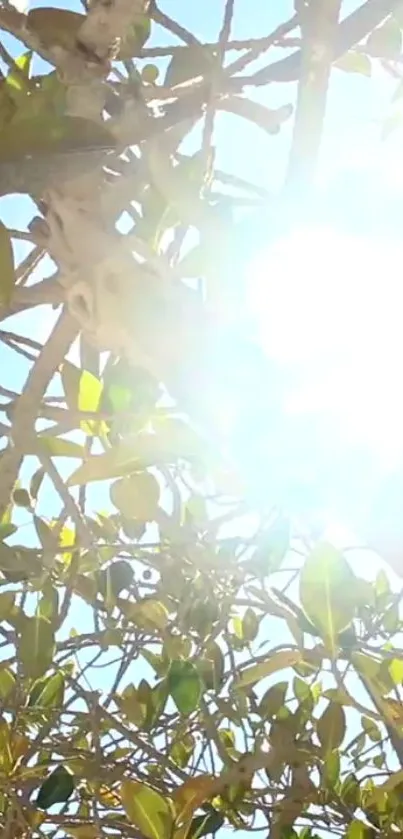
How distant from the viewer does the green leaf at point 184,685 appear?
0.85 meters

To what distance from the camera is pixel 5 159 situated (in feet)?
1.37

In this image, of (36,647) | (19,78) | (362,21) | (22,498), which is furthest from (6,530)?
(362,21)

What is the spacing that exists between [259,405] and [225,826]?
24.7 inches

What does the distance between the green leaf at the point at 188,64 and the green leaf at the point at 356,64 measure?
26 centimetres

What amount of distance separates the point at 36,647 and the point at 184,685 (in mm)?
138

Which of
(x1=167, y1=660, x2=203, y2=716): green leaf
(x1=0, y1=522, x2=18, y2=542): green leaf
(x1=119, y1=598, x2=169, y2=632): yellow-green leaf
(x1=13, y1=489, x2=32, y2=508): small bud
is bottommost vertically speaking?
(x1=167, y1=660, x2=203, y2=716): green leaf

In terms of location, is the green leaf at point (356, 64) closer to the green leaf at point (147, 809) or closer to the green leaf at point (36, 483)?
the green leaf at point (36, 483)

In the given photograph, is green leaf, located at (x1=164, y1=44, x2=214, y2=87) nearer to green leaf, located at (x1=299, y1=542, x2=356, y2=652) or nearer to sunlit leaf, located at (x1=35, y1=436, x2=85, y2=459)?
sunlit leaf, located at (x1=35, y1=436, x2=85, y2=459)

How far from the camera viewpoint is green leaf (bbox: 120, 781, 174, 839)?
2.45 ft

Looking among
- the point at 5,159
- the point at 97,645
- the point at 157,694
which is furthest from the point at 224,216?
the point at 97,645

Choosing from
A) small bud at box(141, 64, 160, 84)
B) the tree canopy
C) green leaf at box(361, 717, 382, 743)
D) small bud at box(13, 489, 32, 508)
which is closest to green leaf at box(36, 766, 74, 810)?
the tree canopy

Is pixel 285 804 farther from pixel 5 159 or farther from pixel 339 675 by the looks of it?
pixel 5 159

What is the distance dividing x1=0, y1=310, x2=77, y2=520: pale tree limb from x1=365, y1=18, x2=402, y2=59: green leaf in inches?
18.9

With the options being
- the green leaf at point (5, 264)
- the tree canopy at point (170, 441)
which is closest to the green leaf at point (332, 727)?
the tree canopy at point (170, 441)
